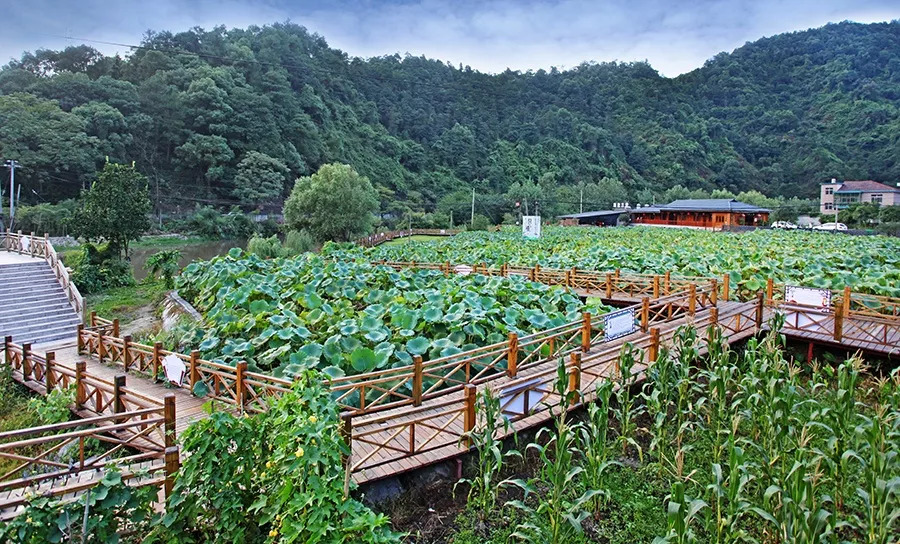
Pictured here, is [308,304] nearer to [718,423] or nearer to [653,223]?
[718,423]

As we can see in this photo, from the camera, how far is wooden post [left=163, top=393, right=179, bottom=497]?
13.9ft

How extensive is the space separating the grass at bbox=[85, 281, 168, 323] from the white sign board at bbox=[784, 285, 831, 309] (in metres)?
16.8

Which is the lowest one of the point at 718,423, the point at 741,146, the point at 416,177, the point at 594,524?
the point at 594,524

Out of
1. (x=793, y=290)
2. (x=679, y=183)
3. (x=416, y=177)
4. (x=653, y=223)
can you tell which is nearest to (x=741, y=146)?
(x=679, y=183)

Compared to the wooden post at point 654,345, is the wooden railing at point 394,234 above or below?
above

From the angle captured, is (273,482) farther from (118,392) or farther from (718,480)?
(718,480)

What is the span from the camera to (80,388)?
6.78 m

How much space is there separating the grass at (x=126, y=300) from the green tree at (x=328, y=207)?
15640 millimetres

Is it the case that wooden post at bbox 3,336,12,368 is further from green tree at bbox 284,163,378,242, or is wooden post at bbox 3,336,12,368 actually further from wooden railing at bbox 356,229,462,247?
wooden railing at bbox 356,229,462,247

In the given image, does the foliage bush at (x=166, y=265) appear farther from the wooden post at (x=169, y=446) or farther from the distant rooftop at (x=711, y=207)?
the distant rooftop at (x=711, y=207)

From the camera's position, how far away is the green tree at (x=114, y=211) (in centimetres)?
2069

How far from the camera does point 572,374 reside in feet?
21.2

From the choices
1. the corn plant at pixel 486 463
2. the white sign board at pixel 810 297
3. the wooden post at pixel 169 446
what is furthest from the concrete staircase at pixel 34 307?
the white sign board at pixel 810 297

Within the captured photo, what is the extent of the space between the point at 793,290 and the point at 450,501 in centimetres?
862
